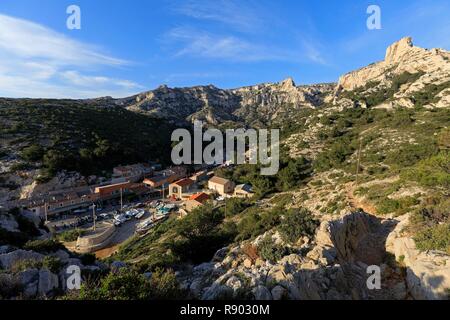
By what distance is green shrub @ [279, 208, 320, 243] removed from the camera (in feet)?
39.3

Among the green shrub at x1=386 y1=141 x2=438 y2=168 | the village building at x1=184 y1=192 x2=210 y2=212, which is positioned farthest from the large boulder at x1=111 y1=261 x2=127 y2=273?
the green shrub at x1=386 y1=141 x2=438 y2=168

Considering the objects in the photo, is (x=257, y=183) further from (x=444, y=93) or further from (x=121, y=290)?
(x=444, y=93)

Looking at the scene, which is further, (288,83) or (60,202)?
(288,83)

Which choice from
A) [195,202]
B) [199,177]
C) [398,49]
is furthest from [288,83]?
[195,202]

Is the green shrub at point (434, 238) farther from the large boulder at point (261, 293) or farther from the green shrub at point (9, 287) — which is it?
the green shrub at point (9, 287)

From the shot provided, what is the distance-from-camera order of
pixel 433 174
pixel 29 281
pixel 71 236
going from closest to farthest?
pixel 29 281 < pixel 433 174 < pixel 71 236

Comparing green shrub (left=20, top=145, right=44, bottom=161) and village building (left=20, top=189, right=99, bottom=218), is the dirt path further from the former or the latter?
green shrub (left=20, top=145, right=44, bottom=161)

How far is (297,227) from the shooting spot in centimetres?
1224

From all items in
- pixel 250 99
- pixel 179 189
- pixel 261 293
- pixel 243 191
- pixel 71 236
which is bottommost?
pixel 71 236

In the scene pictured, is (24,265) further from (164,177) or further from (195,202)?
(164,177)

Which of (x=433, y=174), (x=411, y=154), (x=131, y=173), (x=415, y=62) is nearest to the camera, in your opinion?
(x=433, y=174)

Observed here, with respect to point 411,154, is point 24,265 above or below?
below

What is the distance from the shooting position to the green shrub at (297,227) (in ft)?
39.3
